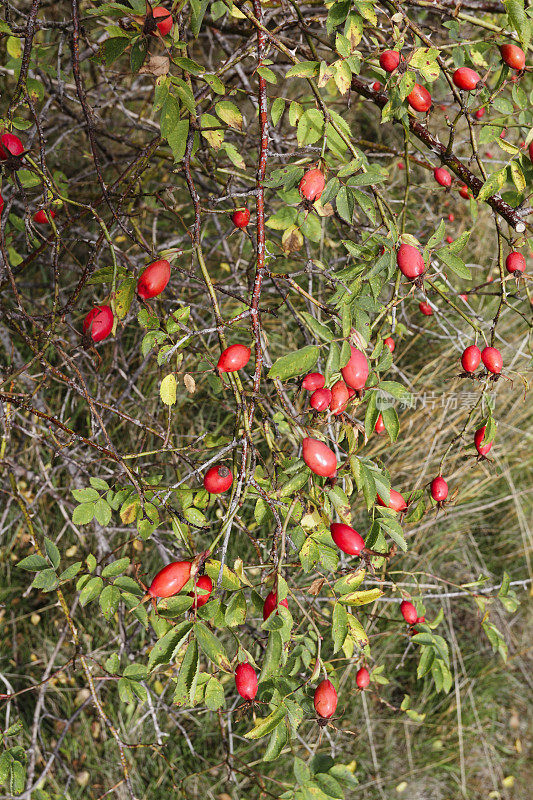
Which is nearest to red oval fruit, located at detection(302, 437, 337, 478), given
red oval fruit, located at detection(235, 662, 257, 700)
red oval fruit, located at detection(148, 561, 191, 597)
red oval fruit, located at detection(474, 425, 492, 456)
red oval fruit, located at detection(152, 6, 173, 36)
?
red oval fruit, located at detection(148, 561, 191, 597)

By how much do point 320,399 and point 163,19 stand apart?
22.1 inches

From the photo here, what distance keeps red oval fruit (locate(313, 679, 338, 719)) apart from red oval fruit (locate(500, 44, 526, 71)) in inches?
42.8

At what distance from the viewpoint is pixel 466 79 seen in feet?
3.55

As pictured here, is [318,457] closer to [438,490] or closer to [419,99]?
[438,490]

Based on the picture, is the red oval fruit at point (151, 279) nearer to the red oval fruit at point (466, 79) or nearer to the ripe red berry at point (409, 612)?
the red oval fruit at point (466, 79)

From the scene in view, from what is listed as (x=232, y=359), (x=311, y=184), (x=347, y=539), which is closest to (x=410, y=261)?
(x=311, y=184)

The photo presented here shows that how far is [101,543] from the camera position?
1.71m

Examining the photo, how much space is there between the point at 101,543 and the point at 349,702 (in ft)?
3.26

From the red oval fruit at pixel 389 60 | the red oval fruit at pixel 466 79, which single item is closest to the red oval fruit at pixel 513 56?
the red oval fruit at pixel 466 79

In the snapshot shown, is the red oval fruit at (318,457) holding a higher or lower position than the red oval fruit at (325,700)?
higher

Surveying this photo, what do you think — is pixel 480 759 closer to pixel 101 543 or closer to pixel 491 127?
pixel 101 543

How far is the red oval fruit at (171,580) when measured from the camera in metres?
0.73

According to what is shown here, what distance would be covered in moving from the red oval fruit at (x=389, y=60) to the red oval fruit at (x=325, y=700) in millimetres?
1004

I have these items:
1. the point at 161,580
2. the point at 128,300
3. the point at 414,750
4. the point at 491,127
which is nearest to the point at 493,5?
the point at 491,127
